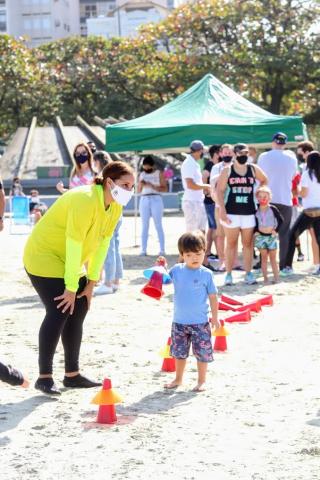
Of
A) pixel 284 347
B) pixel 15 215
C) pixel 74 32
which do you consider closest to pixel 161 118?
pixel 15 215

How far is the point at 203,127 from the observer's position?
577 inches

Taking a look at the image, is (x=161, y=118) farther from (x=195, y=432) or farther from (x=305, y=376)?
(x=195, y=432)

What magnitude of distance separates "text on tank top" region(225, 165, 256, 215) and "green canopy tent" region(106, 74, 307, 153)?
314cm

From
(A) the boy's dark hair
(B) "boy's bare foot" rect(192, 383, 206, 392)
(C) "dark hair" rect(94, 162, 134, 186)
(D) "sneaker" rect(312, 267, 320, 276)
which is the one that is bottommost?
(D) "sneaker" rect(312, 267, 320, 276)

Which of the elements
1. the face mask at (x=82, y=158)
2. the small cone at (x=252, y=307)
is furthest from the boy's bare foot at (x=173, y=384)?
the face mask at (x=82, y=158)

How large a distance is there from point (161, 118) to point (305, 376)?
31.1ft

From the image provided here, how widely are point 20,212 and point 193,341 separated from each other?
15.9 metres

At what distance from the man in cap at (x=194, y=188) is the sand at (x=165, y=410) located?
3387 millimetres

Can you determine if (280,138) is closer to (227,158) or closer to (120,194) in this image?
(227,158)

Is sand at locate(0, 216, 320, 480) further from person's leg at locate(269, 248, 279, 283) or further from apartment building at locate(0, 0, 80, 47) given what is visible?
apartment building at locate(0, 0, 80, 47)

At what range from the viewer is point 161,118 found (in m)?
15.6

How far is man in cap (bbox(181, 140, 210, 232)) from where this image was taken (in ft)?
41.5

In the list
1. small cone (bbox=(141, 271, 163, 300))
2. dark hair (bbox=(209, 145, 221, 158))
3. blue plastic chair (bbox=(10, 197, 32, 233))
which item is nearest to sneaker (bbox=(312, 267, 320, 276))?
dark hair (bbox=(209, 145, 221, 158))

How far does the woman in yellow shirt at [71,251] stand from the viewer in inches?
224
